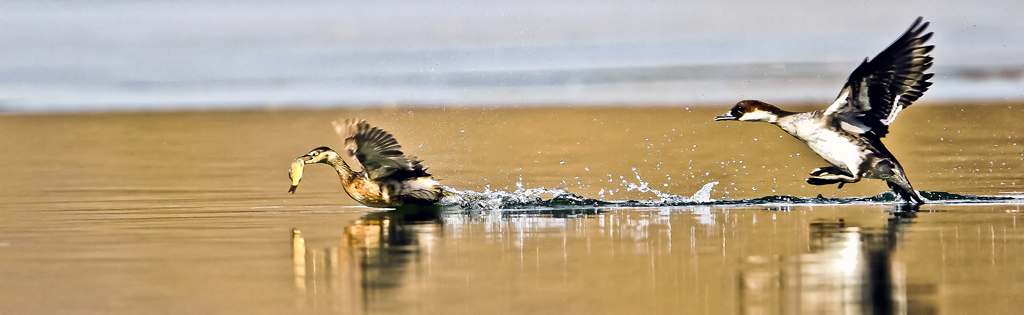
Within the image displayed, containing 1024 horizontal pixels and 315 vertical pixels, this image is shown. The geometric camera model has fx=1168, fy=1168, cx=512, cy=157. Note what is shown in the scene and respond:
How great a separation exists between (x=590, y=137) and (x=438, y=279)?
12.0m

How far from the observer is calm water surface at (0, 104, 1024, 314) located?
5699 mm

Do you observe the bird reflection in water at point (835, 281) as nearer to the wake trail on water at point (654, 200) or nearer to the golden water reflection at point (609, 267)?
the golden water reflection at point (609, 267)

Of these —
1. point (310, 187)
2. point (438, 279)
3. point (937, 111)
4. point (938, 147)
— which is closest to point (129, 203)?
point (310, 187)

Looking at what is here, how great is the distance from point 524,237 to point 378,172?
2463mm

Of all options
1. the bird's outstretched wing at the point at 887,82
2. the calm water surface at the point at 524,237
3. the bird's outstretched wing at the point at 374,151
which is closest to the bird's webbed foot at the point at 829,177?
the calm water surface at the point at 524,237

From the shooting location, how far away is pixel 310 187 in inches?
485

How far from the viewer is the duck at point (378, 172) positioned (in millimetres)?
9953

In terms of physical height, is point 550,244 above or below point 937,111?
below

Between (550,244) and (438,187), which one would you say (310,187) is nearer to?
(438,187)

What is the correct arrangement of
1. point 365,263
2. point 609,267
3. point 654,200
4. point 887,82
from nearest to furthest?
point 609,267
point 365,263
point 887,82
point 654,200

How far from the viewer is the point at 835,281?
19.7 feet

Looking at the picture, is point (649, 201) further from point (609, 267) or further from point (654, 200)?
point (609, 267)

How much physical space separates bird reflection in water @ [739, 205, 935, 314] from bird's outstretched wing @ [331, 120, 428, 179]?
3.75 m

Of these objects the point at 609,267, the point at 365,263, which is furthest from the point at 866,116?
the point at 365,263
